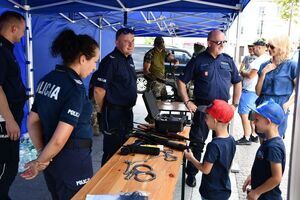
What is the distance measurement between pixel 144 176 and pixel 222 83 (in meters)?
1.79

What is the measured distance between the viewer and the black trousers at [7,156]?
230cm

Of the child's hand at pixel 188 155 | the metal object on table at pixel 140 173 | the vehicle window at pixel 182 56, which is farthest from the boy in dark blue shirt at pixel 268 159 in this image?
the vehicle window at pixel 182 56

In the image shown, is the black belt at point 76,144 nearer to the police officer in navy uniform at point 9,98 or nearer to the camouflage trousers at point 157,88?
the police officer in navy uniform at point 9,98

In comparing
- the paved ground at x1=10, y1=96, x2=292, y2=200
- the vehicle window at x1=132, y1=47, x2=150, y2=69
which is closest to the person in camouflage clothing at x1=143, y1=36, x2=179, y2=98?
the paved ground at x1=10, y1=96, x2=292, y2=200

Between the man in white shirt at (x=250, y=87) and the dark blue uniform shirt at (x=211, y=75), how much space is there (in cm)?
196

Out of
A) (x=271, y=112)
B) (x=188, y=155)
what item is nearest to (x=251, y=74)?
(x=271, y=112)

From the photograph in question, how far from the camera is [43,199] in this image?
2.97m

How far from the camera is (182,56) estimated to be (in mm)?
12211

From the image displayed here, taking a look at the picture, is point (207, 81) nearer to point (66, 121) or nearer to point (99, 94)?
point (99, 94)

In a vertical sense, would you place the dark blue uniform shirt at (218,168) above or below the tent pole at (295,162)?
below

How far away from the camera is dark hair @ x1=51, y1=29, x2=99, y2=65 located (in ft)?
5.48

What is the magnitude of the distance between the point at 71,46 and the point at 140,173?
0.79m

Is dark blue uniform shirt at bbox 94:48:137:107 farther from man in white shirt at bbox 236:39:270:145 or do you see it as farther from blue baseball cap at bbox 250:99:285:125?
man in white shirt at bbox 236:39:270:145

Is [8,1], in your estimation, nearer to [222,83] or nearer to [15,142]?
[15,142]
